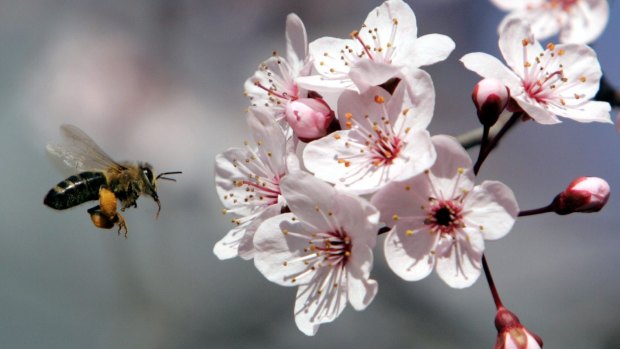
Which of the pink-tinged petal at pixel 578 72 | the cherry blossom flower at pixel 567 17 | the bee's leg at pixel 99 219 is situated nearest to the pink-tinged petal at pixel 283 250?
the bee's leg at pixel 99 219

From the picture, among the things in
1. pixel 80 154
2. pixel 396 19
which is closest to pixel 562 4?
pixel 396 19

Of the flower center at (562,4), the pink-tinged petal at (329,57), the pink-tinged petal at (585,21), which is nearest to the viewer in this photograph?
the pink-tinged petal at (329,57)

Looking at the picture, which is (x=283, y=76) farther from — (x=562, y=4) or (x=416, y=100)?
(x=562, y=4)

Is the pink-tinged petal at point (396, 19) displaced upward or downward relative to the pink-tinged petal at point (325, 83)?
upward

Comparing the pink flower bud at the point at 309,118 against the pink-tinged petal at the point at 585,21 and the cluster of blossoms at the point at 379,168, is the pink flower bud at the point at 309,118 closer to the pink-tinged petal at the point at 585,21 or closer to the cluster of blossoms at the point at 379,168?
the cluster of blossoms at the point at 379,168

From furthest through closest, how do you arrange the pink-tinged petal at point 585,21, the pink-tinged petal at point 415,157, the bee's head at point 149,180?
the pink-tinged petal at point 585,21, the bee's head at point 149,180, the pink-tinged petal at point 415,157

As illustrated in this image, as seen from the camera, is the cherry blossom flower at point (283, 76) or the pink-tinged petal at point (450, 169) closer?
the pink-tinged petal at point (450, 169)

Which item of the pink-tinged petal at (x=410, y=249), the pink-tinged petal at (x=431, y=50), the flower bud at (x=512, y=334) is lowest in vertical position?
the flower bud at (x=512, y=334)
